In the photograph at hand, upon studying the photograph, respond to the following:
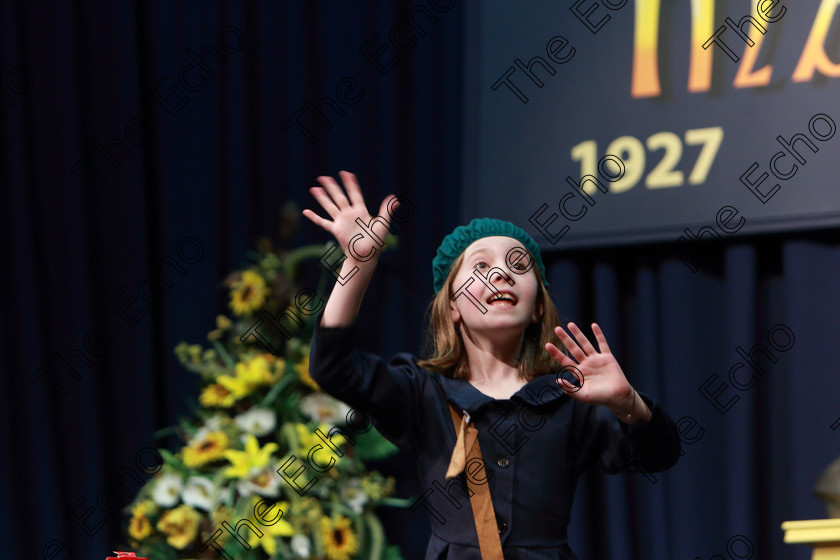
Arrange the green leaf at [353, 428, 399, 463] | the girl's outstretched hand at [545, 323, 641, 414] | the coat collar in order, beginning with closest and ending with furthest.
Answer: the girl's outstretched hand at [545, 323, 641, 414] < the coat collar < the green leaf at [353, 428, 399, 463]

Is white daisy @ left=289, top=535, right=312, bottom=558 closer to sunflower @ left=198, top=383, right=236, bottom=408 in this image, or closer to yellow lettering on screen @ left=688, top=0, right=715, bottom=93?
sunflower @ left=198, top=383, right=236, bottom=408

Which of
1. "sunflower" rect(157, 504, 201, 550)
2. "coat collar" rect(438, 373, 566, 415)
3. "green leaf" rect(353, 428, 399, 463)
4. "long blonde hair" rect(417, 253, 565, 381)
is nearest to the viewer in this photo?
"coat collar" rect(438, 373, 566, 415)

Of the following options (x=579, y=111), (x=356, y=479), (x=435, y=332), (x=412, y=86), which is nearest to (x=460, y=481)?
(x=435, y=332)

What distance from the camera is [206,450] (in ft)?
7.00

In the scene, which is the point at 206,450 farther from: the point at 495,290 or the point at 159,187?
the point at 495,290

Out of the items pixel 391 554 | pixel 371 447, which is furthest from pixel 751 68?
pixel 391 554

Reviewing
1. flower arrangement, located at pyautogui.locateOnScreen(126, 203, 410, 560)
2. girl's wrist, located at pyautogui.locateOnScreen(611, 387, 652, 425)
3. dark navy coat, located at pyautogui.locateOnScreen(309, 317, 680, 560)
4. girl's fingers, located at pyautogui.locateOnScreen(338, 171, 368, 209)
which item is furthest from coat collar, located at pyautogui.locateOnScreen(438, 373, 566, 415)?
flower arrangement, located at pyautogui.locateOnScreen(126, 203, 410, 560)

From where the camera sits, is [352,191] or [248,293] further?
[248,293]

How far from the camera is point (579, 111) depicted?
2.21 m

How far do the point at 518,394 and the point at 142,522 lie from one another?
0.99m

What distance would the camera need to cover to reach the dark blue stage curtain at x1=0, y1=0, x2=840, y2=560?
241 cm

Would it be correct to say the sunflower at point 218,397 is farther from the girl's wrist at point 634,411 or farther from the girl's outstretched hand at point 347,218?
the girl's wrist at point 634,411

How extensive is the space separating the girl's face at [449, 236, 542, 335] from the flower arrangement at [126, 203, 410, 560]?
0.63 meters

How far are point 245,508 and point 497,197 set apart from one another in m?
0.84
